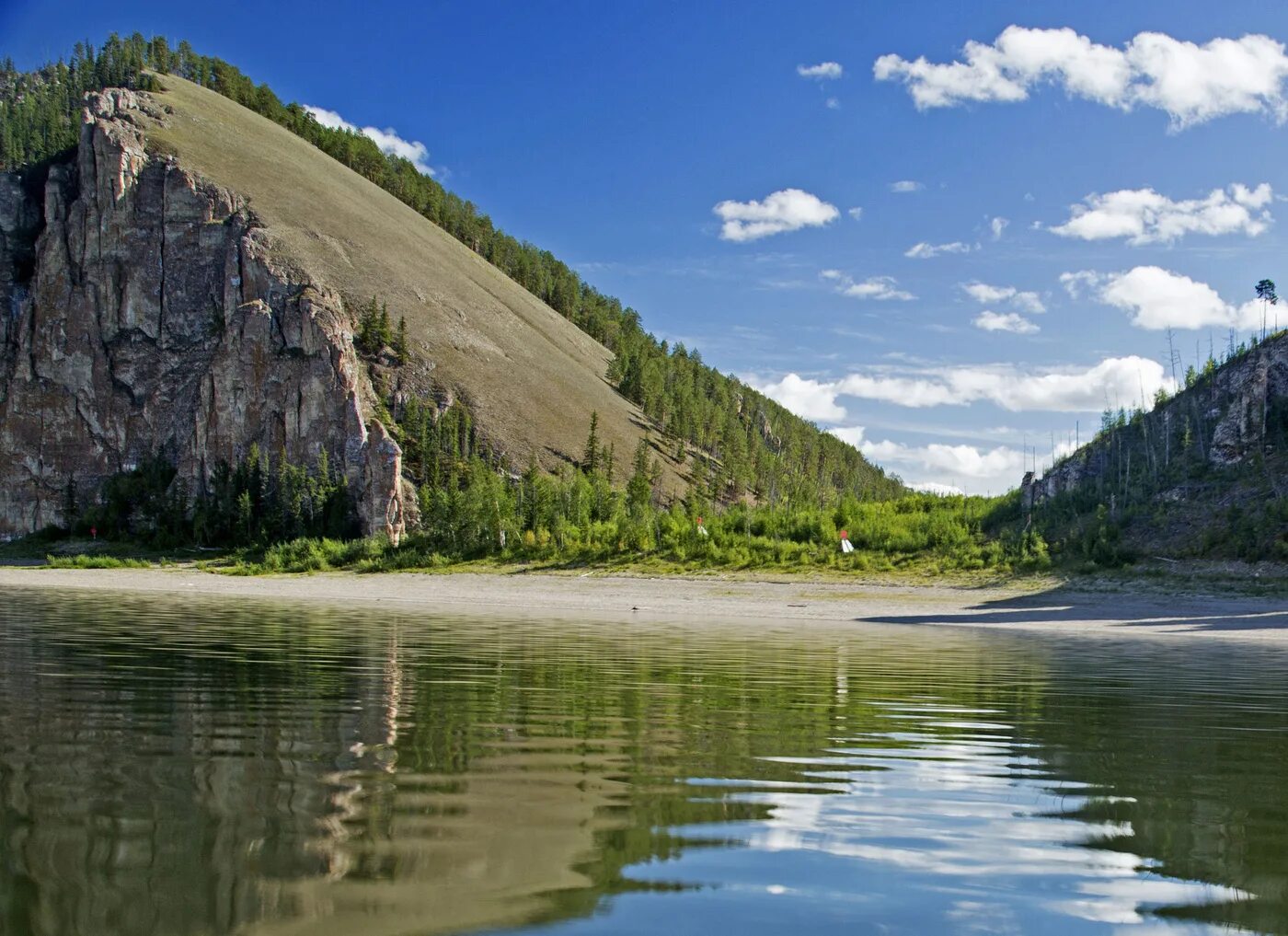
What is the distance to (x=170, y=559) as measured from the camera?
76.2 metres

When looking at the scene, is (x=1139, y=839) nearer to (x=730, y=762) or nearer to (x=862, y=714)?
(x=730, y=762)

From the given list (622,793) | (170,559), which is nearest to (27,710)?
(622,793)

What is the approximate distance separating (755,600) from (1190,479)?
25655 millimetres

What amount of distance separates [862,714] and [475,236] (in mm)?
172142

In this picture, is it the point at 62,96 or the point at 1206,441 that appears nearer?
the point at 1206,441

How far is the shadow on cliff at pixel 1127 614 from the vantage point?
3253 centimetres

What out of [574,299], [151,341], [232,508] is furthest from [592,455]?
[574,299]

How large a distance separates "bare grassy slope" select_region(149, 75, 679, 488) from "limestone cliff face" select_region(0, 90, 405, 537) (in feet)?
18.8

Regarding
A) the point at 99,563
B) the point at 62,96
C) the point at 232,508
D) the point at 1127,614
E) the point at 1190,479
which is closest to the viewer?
the point at 1127,614

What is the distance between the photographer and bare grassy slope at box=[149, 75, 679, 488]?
103062 millimetres

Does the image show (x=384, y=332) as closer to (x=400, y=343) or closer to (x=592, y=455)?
(x=400, y=343)

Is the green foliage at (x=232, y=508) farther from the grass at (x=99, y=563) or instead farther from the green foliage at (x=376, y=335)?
the green foliage at (x=376, y=335)

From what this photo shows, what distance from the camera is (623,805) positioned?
6258 mm

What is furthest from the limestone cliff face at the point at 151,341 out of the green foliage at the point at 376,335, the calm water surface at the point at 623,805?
the calm water surface at the point at 623,805
